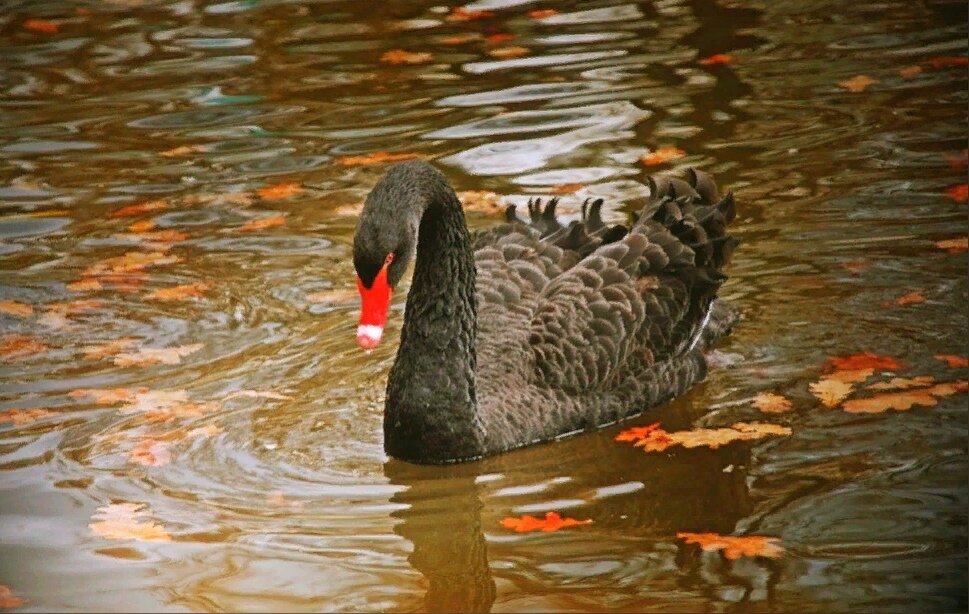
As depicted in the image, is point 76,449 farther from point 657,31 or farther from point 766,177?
point 657,31

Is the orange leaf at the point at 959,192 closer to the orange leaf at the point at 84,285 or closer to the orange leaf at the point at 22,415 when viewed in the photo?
the orange leaf at the point at 84,285

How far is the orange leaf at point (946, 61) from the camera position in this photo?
10594 millimetres

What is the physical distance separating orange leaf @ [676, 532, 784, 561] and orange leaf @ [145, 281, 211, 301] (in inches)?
132

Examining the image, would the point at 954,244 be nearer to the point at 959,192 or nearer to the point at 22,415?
the point at 959,192

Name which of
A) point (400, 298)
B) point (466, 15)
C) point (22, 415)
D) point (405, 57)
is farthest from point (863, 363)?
point (466, 15)

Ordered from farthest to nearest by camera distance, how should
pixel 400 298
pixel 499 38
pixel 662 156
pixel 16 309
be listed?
1. pixel 499 38
2. pixel 662 156
3. pixel 400 298
4. pixel 16 309

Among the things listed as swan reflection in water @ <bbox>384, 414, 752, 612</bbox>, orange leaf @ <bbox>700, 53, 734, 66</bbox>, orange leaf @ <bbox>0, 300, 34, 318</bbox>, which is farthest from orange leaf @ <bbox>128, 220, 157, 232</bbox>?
orange leaf @ <bbox>700, 53, 734, 66</bbox>

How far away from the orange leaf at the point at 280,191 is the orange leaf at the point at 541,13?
384 centimetres

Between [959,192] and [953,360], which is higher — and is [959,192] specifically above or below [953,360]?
above

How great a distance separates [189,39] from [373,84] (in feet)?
6.95

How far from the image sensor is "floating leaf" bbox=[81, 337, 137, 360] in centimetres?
708

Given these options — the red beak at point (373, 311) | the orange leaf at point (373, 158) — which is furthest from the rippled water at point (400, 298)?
the red beak at point (373, 311)

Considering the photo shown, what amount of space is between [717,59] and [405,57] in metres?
2.38

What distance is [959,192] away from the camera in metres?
8.35
